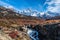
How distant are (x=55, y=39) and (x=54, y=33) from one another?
3.10m

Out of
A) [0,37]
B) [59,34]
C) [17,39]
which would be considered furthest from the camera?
[59,34]

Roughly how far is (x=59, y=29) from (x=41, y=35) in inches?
509

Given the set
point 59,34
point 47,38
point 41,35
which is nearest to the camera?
point 59,34

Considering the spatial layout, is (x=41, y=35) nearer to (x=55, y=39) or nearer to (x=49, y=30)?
(x=49, y=30)

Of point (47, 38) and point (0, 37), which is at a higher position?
point (0, 37)

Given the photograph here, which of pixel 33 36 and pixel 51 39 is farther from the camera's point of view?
pixel 33 36

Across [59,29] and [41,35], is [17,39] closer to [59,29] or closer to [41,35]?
[59,29]

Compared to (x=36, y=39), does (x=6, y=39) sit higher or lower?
higher

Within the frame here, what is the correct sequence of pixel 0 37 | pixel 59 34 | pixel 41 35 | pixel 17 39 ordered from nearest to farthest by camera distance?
pixel 0 37, pixel 17 39, pixel 59 34, pixel 41 35

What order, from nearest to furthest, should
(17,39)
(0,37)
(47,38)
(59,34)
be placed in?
(0,37) < (17,39) < (59,34) < (47,38)

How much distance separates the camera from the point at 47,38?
252 ft

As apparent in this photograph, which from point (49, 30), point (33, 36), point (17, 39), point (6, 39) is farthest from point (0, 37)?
point (33, 36)

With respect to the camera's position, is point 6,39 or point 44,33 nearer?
point 6,39

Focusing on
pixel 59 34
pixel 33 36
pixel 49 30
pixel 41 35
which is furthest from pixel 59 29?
pixel 33 36
